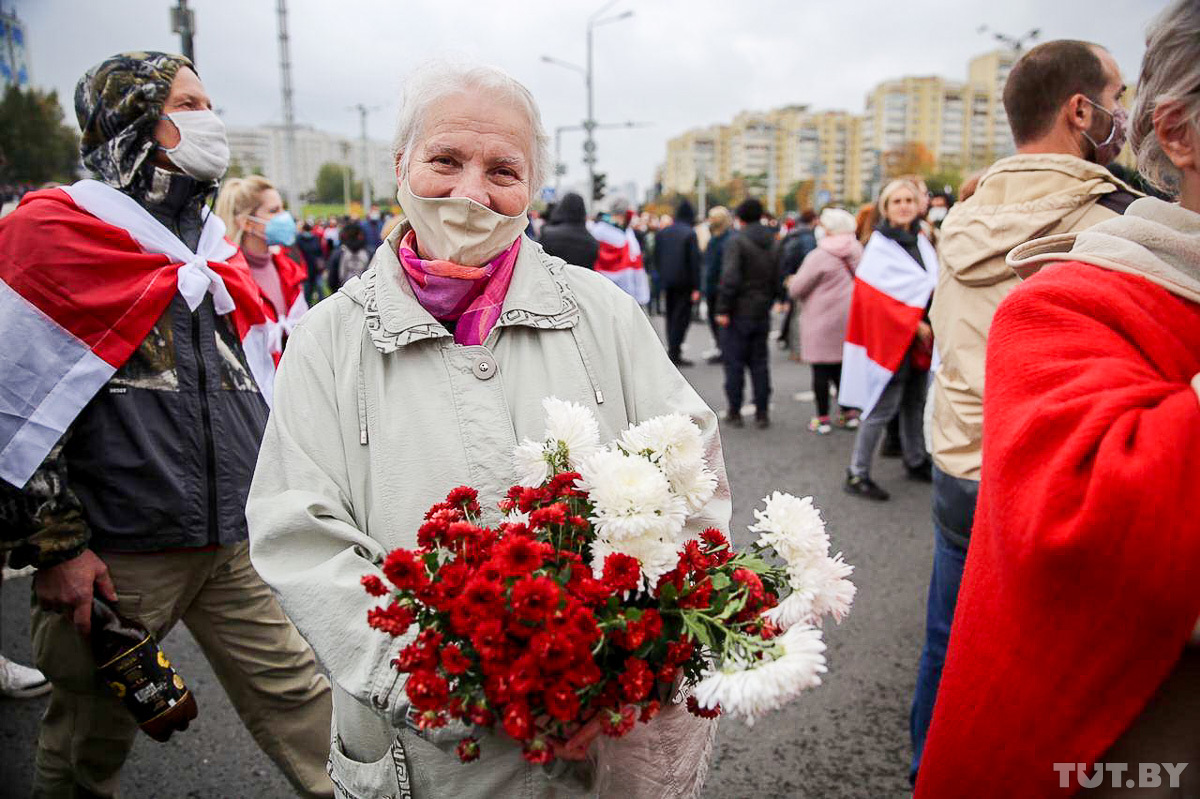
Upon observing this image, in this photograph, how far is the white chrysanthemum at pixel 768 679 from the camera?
103 cm

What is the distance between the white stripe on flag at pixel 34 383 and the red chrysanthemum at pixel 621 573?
175 cm

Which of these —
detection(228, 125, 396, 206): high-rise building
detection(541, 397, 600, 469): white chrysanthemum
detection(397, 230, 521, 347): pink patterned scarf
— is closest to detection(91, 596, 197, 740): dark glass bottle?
detection(397, 230, 521, 347): pink patterned scarf

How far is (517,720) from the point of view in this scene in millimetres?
1052

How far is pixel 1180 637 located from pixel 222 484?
7.51 ft

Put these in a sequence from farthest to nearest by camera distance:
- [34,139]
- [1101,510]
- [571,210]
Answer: [34,139] → [571,210] → [1101,510]

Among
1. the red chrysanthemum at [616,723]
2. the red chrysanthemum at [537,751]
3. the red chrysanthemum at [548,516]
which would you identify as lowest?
the red chrysanthemum at [537,751]

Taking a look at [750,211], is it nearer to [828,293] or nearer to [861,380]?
[828,293]

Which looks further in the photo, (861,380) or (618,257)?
(618,257)

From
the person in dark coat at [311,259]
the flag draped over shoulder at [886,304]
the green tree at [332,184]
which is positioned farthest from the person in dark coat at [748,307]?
the green tree at [332,184]

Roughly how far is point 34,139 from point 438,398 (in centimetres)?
4725

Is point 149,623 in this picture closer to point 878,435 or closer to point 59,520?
point 59,520

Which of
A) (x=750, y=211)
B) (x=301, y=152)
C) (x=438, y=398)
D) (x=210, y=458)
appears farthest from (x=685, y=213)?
(x=301, y=152)

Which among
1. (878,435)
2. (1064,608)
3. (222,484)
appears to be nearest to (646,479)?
(1064,608)

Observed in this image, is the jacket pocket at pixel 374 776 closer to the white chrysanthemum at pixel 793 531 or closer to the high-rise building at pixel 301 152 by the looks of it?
the white chrysanthemum at pixel 793 531
